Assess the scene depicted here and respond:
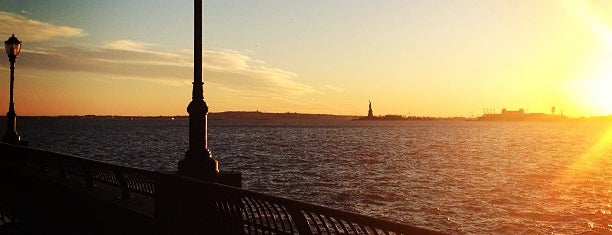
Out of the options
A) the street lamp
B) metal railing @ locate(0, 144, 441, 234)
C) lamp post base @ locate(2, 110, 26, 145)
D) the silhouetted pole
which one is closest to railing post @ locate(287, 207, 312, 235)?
metal railing @ locate(0, 144, 441, 234)

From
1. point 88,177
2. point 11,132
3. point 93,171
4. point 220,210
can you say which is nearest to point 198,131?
point 220,210

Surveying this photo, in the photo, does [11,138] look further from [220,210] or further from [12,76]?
[220,210]

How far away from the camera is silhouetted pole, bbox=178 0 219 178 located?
9586 millimetres

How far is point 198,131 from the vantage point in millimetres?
9750

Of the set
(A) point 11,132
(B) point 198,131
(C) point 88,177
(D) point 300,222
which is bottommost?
(C) point 88,177

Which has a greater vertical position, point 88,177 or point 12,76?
point 12,76

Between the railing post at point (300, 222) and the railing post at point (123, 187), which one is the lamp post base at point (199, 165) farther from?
the railing post at point (300, 222)

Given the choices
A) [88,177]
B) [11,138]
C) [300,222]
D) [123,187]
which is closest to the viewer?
[300,222]

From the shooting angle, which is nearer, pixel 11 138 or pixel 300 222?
pixel 300 222

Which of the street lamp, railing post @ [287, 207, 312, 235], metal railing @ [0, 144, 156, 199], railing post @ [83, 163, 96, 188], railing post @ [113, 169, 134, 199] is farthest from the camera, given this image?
the street lamp

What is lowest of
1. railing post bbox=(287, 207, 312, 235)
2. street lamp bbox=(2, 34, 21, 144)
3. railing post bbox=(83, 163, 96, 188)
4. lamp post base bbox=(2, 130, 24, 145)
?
railing post bbox=(83, 163, 96, 188)

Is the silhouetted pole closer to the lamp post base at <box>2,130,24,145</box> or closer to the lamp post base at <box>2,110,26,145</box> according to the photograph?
the lamp post base at <box>2,110,26,145</box>

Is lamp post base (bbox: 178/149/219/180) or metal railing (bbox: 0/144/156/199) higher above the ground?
lamp post base (bbox: 178/149/219/180)

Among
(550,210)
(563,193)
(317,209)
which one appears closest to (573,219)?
(550,210)
